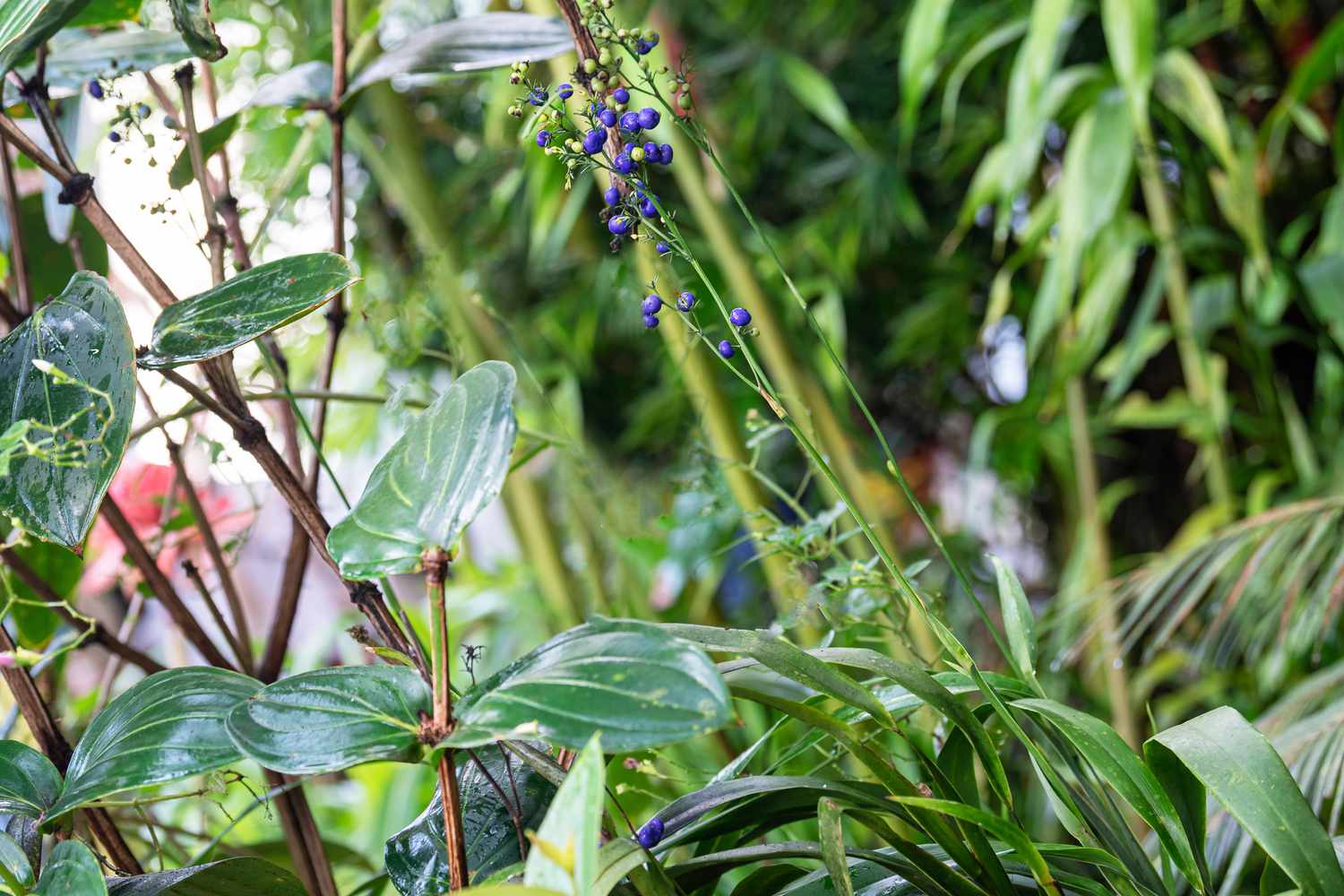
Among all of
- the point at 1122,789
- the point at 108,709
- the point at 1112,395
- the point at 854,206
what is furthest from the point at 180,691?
the point at 854,206

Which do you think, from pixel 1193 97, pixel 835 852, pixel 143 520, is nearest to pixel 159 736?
pixel 835 852

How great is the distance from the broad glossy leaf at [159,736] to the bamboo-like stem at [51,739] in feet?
0.13

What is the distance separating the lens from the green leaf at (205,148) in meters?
0.35

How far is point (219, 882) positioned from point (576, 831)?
0.40 feet

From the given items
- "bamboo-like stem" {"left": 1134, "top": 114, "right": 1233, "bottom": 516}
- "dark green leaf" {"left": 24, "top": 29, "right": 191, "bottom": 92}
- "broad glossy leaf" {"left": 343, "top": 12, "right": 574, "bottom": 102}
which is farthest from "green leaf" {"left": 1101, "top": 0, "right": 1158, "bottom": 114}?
"dark green leaf" {"left": 24, "top": 29, "right": 191, "bottom": 92}

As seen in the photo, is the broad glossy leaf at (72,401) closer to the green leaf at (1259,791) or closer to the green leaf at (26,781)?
the green leaf at (26,781)

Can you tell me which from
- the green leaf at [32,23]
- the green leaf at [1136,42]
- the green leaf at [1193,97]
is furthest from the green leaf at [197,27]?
the green leaf at [1193,97]

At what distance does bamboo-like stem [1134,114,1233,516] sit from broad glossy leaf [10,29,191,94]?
2.62 ft

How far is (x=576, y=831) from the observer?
17 cm

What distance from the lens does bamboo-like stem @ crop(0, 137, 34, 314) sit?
1.18 ft

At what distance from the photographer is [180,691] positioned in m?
0.23

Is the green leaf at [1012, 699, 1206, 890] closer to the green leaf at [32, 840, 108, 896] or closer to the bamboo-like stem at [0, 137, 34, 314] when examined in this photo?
the green leaf at [32, 840, 108, 896]

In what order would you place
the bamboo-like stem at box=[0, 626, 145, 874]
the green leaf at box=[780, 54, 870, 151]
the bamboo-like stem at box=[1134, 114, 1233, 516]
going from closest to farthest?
the bamboo-like stem at box=[0, 626, 145, 874] < the bamboo-like stem at box=[1134, 114, 1233, 516] < the green leaf at box=[780, 54, 870, 151]

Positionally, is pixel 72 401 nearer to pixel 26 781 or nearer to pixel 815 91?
pixel 26 781
